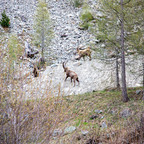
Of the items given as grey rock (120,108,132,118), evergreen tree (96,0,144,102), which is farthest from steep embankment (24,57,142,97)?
grey rock (120,108,132,118)

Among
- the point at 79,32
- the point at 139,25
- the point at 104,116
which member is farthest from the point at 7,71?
the point at 79,32

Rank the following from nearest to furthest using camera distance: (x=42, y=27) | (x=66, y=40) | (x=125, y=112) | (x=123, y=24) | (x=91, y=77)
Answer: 1. (x=125, y=112)
2. (x=123, y=24)
3. (x=91, y=77)
4. (x=42, y=27)
5. (x=66, y=40)

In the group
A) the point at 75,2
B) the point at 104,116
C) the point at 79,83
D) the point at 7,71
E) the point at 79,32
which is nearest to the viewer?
the point at 7,71

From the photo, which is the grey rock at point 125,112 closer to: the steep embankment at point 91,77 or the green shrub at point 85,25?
the steep embankment at point 91,77

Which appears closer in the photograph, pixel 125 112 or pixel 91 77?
pixel 125 112

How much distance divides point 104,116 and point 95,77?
6.57 meters

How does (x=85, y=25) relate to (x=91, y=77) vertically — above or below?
above

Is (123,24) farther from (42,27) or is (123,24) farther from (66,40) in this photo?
(66,40)

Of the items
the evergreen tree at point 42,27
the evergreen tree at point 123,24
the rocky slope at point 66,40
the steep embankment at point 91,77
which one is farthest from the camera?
the evergreen tree at point 42,27

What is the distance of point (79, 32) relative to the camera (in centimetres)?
2791

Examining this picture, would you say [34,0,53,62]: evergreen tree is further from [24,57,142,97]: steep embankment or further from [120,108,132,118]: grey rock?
[120,108,132,118]: grey rock

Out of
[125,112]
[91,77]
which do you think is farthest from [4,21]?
[125,112]

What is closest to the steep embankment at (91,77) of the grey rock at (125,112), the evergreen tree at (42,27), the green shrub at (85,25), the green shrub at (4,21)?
the grey rock at (125,112)

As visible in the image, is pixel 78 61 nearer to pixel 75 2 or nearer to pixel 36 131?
pixel 36 131
